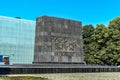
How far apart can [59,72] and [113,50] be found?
17694mm

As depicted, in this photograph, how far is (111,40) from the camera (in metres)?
36.3

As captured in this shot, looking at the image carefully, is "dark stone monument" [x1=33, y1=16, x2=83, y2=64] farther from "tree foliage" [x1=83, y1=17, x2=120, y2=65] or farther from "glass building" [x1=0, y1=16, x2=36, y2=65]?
"glass building" [x1=0, y1=16, x2=36, y2=65]

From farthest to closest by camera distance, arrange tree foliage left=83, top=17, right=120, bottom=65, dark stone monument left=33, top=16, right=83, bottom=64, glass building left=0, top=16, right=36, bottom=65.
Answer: glass building left=0, top=16, right=36, bottom=65 < tree foliage left=83, top=17, right=120, bottom=65 < dark stone monument left=33, top=16, right=83, bottom=64

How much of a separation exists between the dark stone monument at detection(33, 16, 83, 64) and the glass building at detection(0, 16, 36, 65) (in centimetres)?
1494

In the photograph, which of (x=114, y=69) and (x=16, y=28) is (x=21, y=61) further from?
(x=114, y=69)

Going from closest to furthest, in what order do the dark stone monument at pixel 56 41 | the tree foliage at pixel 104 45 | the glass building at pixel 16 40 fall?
the dark stone monument at pixel 56 41 → the tree foliage at pixel 104 45 → the glass building at pixel 16 40

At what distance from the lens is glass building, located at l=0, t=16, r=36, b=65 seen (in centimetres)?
3738

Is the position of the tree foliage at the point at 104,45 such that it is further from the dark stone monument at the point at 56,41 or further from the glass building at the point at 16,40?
the dark stone monument at the point at 56,41

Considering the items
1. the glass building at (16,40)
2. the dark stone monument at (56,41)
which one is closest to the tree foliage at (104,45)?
the glass building at (16,40)

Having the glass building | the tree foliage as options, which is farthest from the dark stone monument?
the glass building

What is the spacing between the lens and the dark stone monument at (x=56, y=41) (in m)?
23.1

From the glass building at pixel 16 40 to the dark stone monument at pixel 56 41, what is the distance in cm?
1494

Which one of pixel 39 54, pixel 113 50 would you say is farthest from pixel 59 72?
pixel 113 50

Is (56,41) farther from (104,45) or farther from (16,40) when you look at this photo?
(16,40)
